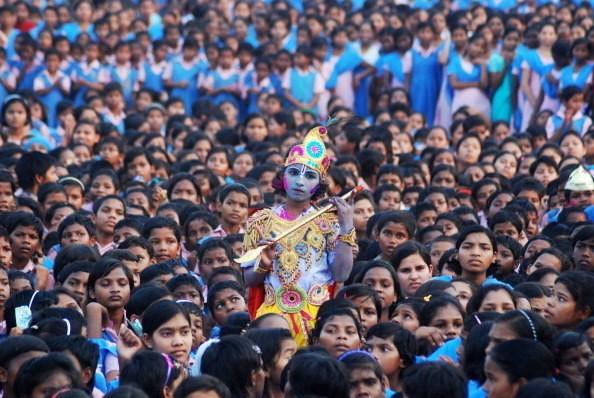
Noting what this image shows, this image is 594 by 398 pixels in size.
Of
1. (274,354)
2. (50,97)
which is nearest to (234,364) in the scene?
(274,354)

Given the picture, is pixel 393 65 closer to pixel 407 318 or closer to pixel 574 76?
pixel 574 76

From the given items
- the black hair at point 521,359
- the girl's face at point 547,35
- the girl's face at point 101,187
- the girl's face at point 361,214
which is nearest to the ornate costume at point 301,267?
the black hair at point 521,359

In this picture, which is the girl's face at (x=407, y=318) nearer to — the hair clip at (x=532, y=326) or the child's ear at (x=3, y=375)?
the hair clip at (x=532, y=326)

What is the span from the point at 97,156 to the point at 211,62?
14.7ft

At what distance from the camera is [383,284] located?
9.67 m

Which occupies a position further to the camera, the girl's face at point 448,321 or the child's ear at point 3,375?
the girl's face at point 448,321

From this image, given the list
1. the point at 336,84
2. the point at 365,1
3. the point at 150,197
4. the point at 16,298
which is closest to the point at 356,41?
the point at 336,84

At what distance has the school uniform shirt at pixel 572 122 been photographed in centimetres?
1670

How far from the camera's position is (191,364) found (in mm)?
8391

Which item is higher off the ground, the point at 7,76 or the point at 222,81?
→ the point at 7,76

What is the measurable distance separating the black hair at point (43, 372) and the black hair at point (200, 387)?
0.55 metres

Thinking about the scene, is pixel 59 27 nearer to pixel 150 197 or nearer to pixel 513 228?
pixel 150 197

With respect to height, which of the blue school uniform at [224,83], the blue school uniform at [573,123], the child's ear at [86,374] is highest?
the blue school uniform at [224,83]

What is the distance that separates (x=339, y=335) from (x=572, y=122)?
905 centimetres
